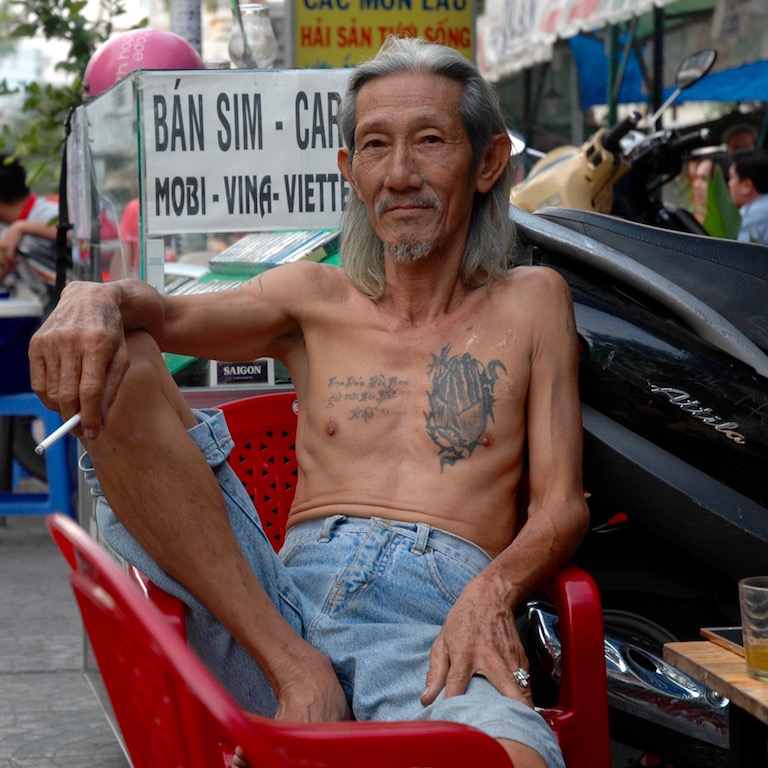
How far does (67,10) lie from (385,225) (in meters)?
4.14

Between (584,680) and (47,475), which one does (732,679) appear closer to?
(584,680)

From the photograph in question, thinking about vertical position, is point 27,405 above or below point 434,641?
below

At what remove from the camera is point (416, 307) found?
2.50 m

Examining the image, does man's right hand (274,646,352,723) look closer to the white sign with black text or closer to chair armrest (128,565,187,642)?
chair armrest (128,565,187,642)

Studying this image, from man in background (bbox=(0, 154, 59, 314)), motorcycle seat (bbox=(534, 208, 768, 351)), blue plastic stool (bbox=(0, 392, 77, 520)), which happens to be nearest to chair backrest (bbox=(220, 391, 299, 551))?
motorcycle seat (bbox=(534, 208, 768, 351))

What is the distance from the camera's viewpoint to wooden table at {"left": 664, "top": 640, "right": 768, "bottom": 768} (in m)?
1.80

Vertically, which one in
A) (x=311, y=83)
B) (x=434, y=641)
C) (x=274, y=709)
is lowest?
(x=274, y=709)

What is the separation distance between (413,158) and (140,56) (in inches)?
71.4

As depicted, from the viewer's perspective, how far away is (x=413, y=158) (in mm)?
2438

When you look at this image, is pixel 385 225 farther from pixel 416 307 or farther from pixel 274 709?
pixel 274 709

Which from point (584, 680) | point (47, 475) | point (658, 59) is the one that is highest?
point (658, 59)

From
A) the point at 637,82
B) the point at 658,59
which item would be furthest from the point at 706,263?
the point at 637,82

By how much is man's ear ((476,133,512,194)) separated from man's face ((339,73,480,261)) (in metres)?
0.09

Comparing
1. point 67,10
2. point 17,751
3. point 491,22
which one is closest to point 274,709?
point 17,751
